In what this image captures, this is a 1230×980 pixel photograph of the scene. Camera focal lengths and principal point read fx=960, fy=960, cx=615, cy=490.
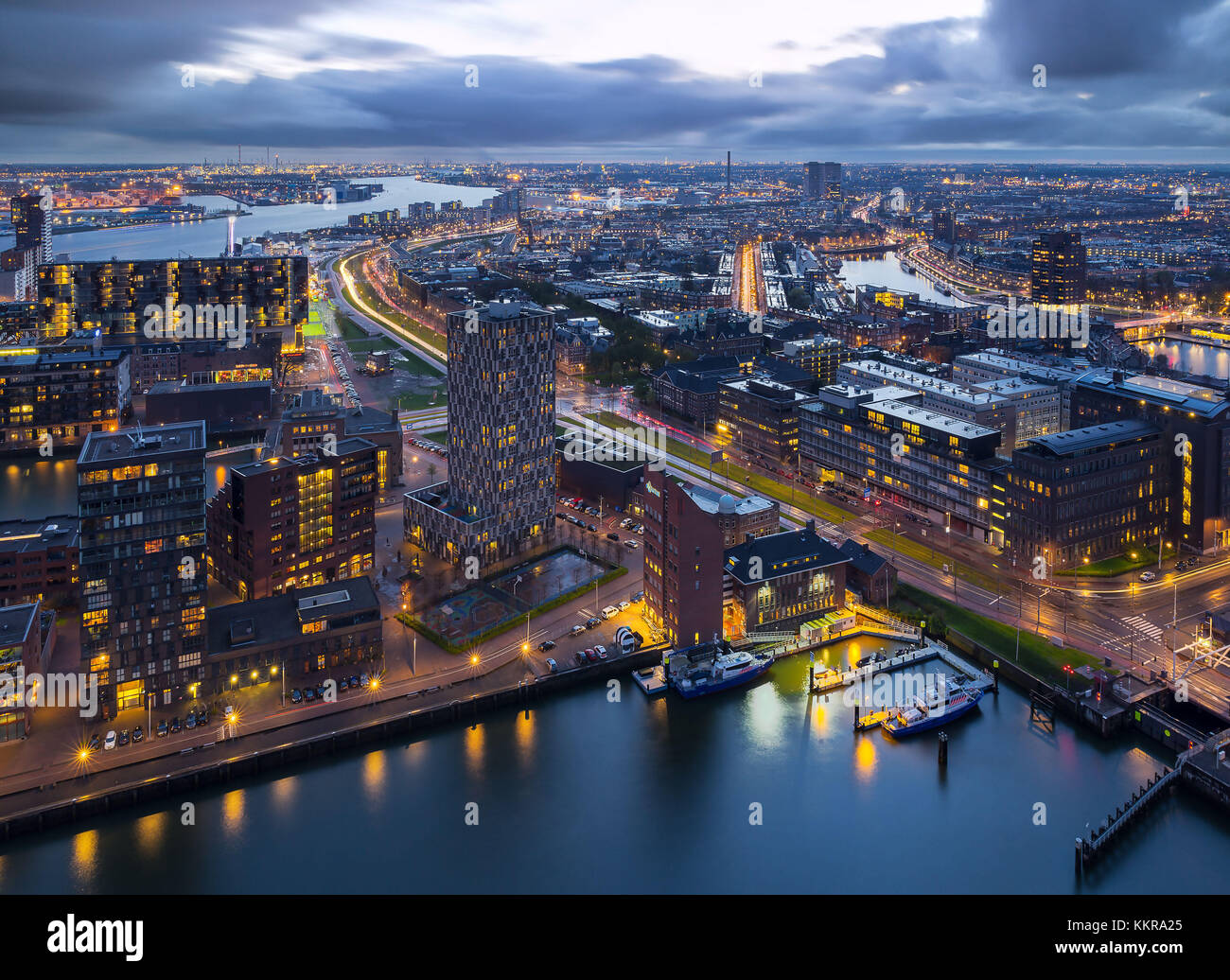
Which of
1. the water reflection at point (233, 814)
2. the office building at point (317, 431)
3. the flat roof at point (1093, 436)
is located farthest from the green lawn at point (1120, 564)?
the water reflection at point (233, 814)

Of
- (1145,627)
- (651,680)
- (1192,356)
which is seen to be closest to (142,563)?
(651,680)

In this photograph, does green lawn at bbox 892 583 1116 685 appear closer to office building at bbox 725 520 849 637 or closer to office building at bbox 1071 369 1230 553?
office building at bbox 725 520 849 637

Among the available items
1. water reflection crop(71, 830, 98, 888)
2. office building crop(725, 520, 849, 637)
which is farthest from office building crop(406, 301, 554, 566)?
water reflection crop(71, 830, 98, 888)

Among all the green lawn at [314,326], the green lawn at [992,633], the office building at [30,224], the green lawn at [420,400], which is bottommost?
the green lawn at [992,633]

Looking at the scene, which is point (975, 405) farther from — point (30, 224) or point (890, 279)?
point (30, 224)

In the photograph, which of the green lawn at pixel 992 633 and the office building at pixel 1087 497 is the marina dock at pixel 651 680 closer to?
the green lawn at pixel 992 633
